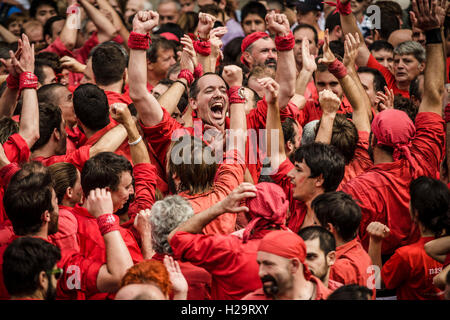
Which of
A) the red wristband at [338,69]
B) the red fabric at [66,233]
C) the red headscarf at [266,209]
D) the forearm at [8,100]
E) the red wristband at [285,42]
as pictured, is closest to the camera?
the red headscarf at [266,209]

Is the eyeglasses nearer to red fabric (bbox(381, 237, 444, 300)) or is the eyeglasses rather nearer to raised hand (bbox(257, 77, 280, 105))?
raised hand (bbox(257, 77, 280, 105))

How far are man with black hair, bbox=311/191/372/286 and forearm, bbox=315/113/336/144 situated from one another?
0.91m

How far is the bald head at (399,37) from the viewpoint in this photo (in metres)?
9.26

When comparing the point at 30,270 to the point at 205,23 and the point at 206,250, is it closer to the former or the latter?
the point at 206,250

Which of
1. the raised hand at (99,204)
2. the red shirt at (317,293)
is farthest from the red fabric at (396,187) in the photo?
the raised hand at (99,204)

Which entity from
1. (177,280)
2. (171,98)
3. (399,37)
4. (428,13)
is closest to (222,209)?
(177,280)

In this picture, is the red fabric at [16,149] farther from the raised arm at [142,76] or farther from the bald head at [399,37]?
the bald head at [399,37]

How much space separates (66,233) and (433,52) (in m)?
3.13

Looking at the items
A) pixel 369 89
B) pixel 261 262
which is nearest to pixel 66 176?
pixel 261 262

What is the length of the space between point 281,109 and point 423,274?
1857 millimetres

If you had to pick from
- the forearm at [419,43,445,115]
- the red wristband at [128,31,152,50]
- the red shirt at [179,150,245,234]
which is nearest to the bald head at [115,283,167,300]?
the red shirt at [179,150,245,234]

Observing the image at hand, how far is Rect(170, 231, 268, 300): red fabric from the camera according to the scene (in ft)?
12.6

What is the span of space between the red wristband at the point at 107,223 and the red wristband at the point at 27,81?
180 centimetres
